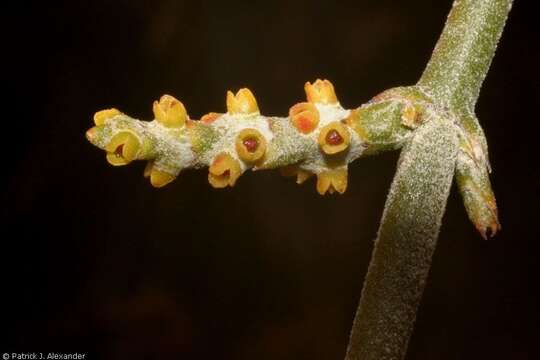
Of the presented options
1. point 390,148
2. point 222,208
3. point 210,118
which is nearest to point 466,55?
point 390,148

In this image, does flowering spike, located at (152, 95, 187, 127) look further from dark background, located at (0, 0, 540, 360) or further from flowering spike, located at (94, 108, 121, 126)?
dark background, located at (0, 0, 540, 360)

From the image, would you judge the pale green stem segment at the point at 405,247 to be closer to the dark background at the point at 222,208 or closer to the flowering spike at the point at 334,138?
the flowering spike at the point at 334,138

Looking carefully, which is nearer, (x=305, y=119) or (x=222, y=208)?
A: (x=305, y=119)

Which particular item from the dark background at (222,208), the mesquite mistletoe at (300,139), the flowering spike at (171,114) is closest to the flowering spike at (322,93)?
the mesquite mistletoe at (300,139)

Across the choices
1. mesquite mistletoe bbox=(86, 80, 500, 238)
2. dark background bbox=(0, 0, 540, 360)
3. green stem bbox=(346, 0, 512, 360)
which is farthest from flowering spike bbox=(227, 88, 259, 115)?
dark background bbox=(0, 0, 540, 360)

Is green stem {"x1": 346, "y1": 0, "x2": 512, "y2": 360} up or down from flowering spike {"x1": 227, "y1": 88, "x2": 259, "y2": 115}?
down

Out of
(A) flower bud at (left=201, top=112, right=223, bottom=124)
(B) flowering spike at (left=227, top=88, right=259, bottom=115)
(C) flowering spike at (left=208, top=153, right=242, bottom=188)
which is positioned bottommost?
(C) flowering spike at (left=208, top=153, right=242, bottom=188)

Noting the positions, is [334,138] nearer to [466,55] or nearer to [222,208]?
[466,55]

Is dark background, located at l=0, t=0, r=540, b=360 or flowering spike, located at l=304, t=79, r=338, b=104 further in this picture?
dark background, located at l=0, t=0, r=540, b=360
